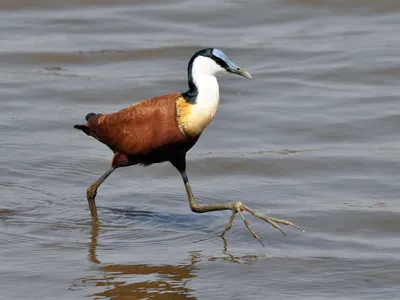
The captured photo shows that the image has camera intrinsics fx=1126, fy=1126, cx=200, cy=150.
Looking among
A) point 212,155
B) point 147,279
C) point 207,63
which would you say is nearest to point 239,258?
point 147,279

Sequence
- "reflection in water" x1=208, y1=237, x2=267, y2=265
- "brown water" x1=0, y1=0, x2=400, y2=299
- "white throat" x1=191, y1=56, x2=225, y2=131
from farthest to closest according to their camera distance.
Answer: "white throat" x1=191, y1=56, x2=225, y2=131
"reflection in water" x1=208, y1=237, x2=267, y2=265
"brown water" x1=0, y1=0, x2=400, y2=299

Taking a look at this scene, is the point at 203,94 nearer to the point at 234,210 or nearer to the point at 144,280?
the point at 234,210

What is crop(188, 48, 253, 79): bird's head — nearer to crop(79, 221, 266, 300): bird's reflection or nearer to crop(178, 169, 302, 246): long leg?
crop(178, 169, 302, 246): long leg

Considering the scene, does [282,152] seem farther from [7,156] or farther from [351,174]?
[7,156]

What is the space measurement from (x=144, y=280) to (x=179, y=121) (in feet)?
4.12

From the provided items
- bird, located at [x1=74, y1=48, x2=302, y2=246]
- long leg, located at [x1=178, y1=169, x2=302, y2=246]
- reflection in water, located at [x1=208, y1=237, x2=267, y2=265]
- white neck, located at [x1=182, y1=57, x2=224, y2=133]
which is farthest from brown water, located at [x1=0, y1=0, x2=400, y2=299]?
white neck, located at [x1=182, y1=57, x2=224, y2=133]

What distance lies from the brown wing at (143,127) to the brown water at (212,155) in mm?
588

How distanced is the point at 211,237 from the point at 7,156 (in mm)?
2479

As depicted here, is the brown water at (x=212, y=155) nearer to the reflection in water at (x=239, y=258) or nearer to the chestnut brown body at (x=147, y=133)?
the reflection in water at (x=239, y=258)

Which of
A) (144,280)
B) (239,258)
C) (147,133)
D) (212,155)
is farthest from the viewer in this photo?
(212,155)

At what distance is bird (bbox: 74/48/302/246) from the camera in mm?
7414

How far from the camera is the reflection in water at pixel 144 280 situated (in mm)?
6438

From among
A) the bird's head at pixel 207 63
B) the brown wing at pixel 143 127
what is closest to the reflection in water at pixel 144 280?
the brown wing at pixel 143 127

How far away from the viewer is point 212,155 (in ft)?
32.1
